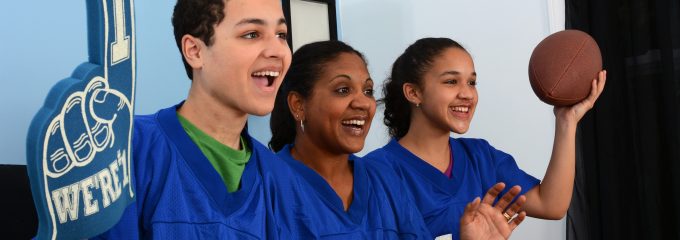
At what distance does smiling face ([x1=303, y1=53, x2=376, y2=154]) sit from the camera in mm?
1515

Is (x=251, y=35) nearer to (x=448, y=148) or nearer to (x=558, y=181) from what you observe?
(x=448, y=148)

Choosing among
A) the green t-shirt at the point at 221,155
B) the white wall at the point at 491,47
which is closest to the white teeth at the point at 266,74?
the green t-shirt at the point at 221,155

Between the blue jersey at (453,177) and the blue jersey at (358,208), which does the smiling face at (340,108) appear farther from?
the blue jersey at (453,177)

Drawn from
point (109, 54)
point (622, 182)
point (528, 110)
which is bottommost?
point (622, 182)

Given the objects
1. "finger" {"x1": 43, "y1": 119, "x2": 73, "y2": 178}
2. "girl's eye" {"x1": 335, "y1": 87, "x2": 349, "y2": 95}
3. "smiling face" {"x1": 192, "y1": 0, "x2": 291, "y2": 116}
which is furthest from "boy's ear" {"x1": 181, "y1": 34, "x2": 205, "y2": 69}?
"girl's eye" {"x1": 335, "y1": 87, "x2": 349, "y2": 95}

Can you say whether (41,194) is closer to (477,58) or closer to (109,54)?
(109,54)

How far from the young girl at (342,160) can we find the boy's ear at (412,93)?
0.86ft

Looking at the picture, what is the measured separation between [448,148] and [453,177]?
0.09 meters

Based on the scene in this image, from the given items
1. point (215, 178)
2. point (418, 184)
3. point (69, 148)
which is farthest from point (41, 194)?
point (418, 184)

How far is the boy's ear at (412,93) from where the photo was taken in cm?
183

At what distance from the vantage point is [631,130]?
2424 mm

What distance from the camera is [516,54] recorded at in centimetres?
275

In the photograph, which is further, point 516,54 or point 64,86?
point 516,54

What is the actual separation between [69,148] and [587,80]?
125cm
